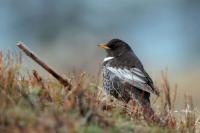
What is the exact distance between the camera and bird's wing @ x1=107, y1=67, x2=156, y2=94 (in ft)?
31.8

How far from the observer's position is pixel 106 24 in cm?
4575

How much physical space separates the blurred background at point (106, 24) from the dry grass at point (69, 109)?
91.7 ft

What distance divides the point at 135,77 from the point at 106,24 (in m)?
35.8

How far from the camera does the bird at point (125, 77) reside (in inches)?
380

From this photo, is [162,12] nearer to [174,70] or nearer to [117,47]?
[174,70]

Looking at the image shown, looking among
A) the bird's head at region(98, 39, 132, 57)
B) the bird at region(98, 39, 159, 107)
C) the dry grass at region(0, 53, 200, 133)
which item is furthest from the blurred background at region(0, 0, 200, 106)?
the dry grass at region(0, 53, 200, 133)

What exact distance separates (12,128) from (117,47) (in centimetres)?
511

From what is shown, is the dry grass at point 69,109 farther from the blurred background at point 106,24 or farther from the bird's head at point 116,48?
the blurred background at point 106,24

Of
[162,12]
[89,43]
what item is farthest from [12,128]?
[162,12]

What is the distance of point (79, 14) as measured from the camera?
4606 cm

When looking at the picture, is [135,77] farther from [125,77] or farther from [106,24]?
[106,24]

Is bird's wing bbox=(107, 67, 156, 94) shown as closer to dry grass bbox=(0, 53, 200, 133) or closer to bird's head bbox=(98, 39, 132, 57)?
bird's head bbox=(98, 39, 132, 57)

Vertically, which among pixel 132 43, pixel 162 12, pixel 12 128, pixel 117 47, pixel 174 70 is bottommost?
pixel 12 128

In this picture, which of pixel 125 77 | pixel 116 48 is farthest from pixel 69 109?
pixel 116 48
